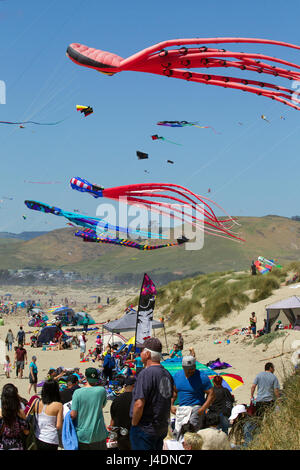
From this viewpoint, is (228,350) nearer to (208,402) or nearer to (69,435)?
(208,402)

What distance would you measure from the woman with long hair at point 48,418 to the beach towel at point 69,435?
0.10 m

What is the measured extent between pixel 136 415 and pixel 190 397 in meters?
1.30

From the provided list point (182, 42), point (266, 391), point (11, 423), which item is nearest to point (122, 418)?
point (11, 423)

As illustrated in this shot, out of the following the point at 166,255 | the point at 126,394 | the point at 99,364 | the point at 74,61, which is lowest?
the point at 99,364

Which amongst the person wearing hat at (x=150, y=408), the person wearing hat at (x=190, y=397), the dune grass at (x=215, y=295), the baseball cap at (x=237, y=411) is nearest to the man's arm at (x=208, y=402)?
the person wearing hat at (x=190, y=397)

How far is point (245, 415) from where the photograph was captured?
6.71m

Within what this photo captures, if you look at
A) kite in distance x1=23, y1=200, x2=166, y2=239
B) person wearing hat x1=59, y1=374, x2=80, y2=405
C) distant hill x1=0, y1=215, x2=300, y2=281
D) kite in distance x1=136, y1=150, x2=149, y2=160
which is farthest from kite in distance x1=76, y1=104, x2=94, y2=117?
distant hill x1=0, y1=215, x2=300, y2=281

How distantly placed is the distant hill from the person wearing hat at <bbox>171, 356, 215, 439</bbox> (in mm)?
94386

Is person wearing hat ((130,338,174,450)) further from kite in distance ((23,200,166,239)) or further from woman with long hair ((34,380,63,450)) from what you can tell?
kite in distance ((23,200,166,239))

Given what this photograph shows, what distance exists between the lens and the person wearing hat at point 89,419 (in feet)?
17.1

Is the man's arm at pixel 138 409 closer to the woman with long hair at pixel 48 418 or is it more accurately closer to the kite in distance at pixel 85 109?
the woman with long hair at pixel 48 418
